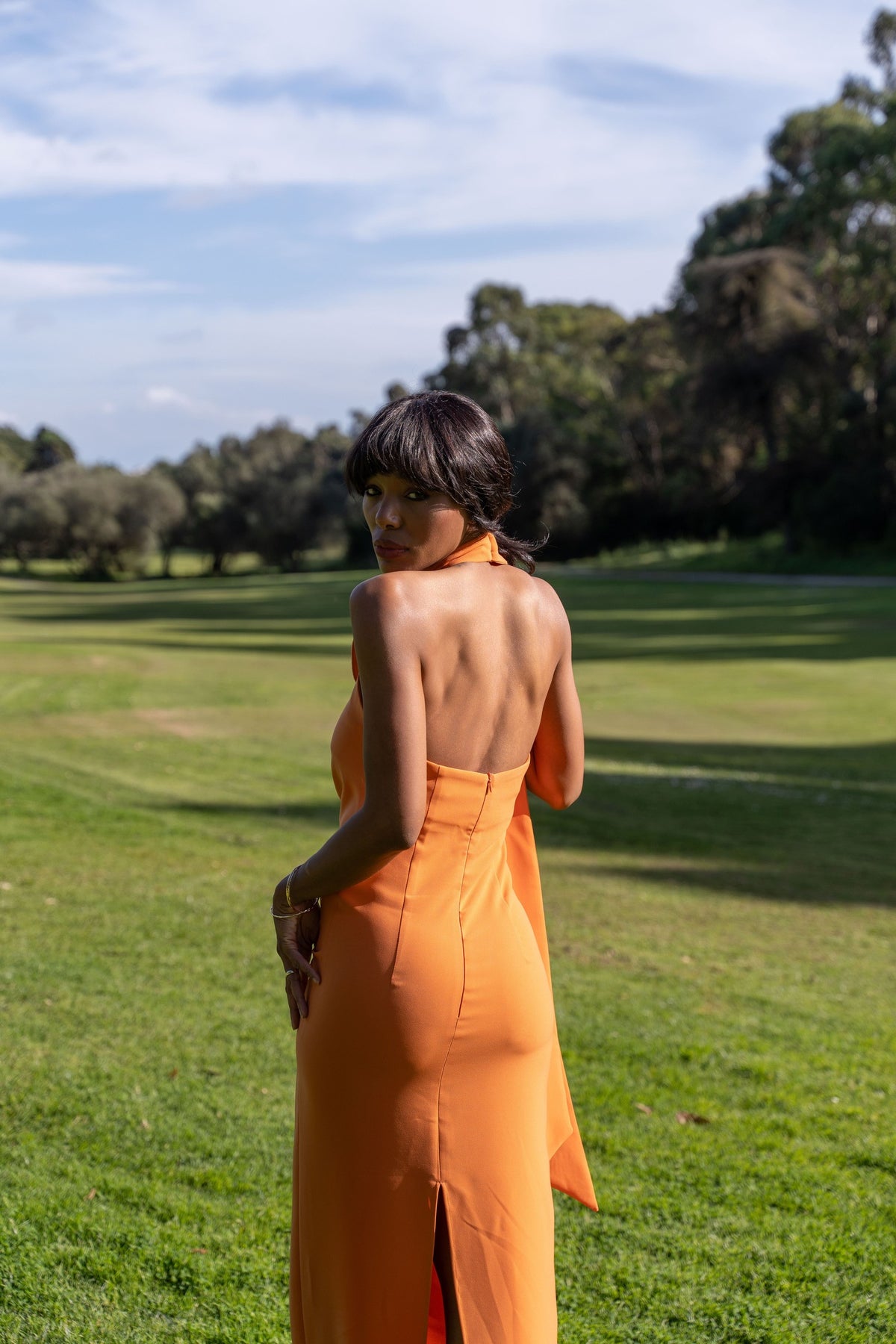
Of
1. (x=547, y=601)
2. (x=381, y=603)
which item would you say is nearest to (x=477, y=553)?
(x=547, y=601)

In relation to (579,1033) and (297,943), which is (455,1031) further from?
(579,1033)

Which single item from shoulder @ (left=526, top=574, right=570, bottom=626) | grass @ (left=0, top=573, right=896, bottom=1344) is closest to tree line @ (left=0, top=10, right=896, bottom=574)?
grass @ (left=0, top=573, right=896, bottom=1344)

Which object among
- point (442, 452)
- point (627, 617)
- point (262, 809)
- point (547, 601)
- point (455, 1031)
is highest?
point (442, 452)

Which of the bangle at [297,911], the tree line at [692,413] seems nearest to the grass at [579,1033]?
the bangle at [297,911]

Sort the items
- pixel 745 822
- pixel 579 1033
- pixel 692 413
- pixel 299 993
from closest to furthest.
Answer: pixel 299 993, pixel 579 1033, pixel 745 822, pixel 692 413

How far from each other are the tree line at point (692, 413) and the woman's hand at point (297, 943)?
47564 mm

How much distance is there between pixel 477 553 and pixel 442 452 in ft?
0.65

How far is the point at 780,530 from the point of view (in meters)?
57.0

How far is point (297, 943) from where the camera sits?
2.29 metres

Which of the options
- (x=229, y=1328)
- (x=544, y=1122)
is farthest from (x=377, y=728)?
(x=229, y=1328)

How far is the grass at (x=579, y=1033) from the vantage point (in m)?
3.40

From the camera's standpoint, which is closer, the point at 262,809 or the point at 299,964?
the point at 299,964

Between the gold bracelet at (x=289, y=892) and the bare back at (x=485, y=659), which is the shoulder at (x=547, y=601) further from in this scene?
the gold bracelet at (x=289, y=892)

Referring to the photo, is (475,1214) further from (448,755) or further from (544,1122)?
(448,755)
